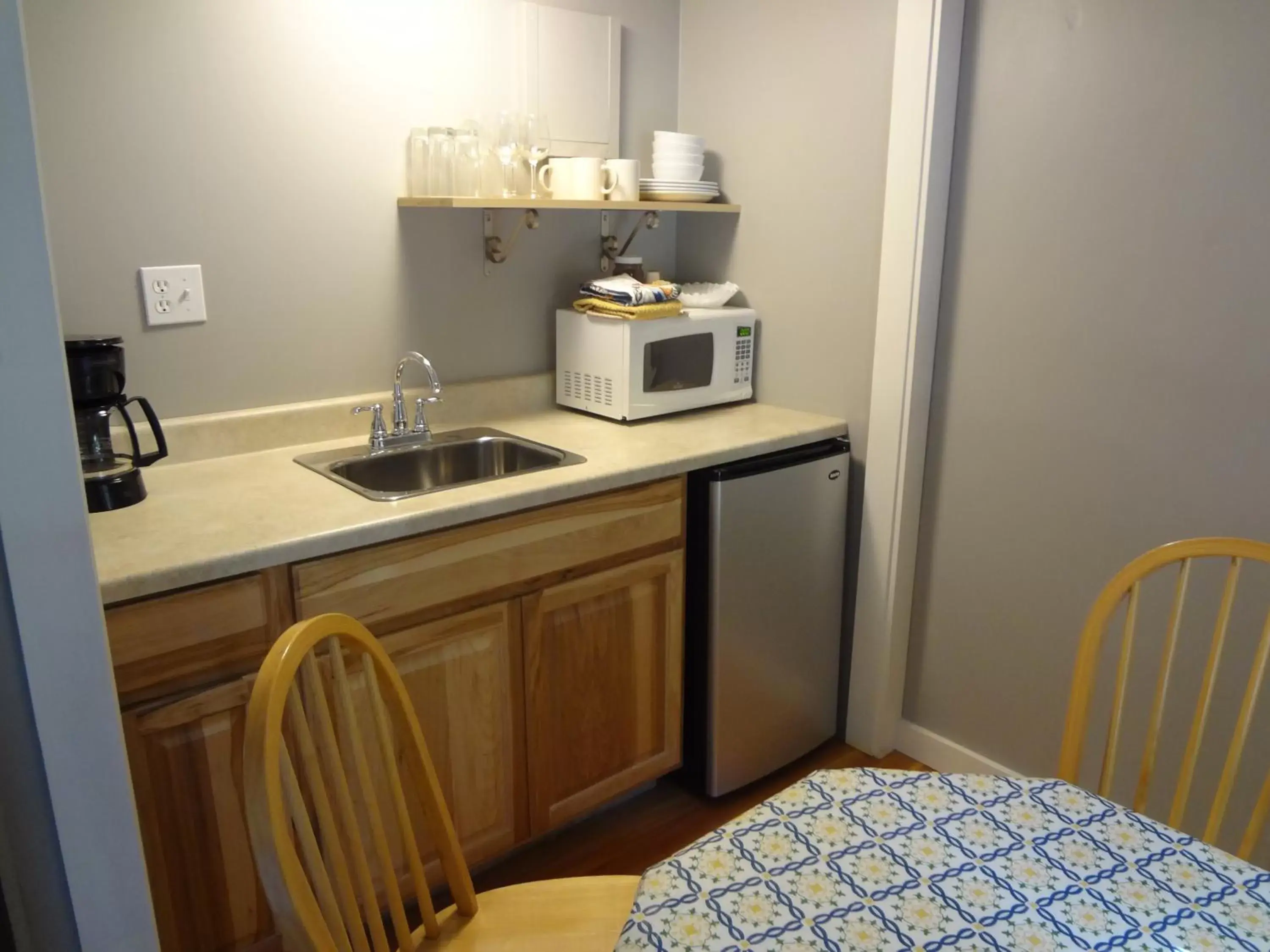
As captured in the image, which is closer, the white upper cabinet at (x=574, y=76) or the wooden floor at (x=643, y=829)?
the wooden floor at (x=643, y=829)

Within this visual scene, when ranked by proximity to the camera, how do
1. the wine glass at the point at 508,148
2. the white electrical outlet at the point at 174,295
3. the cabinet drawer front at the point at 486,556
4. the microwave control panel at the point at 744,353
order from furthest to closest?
1. the microwave control panel at the point at 744,353
2. the wine glass at the point at 508,148
3. the white electrical outlet at the point at 174,295
4. the cabinet drawer front at the point at 486,556

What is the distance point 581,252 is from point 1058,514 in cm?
133

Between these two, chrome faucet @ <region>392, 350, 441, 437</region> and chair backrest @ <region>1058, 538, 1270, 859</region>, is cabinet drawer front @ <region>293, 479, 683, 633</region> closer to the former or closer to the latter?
chrome faucet @ <region>392, 350, 441, 437</region>

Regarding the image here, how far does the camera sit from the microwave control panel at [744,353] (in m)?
2.40

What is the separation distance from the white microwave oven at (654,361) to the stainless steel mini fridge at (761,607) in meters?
0.30

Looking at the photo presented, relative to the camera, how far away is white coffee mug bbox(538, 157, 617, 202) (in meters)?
2.17

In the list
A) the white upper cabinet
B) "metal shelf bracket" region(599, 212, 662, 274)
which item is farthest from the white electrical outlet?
"metal shelf bracket" region(599, 212, 662, 274)

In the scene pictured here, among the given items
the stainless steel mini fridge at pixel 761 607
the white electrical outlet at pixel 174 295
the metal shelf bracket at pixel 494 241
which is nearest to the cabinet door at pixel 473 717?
the stainless steel mini fridge at pixel 761 607

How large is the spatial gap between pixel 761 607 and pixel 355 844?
1257 millimetres

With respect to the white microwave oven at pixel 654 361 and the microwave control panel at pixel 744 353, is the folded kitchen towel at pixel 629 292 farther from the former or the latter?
the microwave control panel at pixel 744 353

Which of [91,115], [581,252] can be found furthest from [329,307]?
[581,252]

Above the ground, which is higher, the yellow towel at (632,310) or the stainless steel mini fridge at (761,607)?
the yellow towel at (632,310)

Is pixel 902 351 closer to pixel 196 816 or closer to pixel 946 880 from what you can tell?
pixel 946 880

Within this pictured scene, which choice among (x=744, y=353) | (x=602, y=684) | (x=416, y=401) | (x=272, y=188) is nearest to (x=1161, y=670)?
(x=602, y=684)
